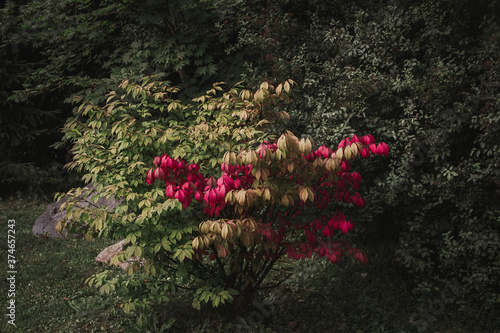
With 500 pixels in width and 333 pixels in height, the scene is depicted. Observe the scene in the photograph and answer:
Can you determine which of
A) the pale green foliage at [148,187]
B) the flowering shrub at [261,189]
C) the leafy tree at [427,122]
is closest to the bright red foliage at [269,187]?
the flowering shrub at [261,189]

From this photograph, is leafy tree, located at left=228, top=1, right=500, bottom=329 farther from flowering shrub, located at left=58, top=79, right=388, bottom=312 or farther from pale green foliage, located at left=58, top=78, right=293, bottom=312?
pale green foliage, located at left=58, top=78, right=293, bottom=312

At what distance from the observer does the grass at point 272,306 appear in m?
3.80

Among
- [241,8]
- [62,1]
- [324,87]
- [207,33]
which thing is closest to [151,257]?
[324,87]

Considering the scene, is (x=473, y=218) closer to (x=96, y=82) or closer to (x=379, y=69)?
(x=379, y=69)

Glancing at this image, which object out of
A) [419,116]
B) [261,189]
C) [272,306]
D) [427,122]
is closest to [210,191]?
[261,189]

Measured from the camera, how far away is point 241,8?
5844 millimetres

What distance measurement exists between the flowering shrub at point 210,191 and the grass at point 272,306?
0.35 metres

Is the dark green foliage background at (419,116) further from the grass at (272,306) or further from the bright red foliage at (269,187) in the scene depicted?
the bright red foliage at (269,187)

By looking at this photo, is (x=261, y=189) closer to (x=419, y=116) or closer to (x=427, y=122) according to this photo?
(x=419, y=116)

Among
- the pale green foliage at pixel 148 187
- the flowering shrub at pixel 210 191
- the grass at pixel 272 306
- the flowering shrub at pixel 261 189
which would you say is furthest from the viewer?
the grass at pixel 272 306

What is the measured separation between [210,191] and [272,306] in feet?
5.79

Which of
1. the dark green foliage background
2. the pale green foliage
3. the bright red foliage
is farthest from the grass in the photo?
the bright red foliage

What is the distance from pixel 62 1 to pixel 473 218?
6806mm

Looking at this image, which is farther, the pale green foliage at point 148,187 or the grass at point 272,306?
the grass at point 272,306
